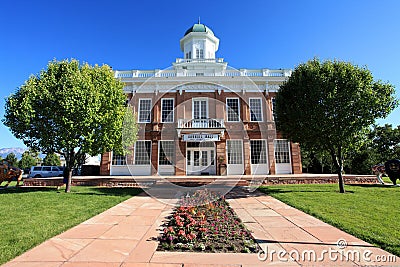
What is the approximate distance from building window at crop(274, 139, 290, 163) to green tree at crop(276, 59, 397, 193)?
8089 millimetres

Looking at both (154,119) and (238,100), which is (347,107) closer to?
(238,100)

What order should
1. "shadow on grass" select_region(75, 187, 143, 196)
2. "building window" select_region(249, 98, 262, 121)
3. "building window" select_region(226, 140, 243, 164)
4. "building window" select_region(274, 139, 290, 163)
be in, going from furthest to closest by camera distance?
"building window" select_region(249, 98, 262, 121) → "building window" select_region(274, 139, 290, 163) → "building window" select_region(226, 140, 243, 164) → "shadow on grass" select_region(75, 187, 143, 196)

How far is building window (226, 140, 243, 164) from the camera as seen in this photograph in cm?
1862

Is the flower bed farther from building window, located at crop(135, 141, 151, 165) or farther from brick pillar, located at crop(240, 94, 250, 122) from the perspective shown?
brick pillar, located at crop(240, 94, 250, 122)

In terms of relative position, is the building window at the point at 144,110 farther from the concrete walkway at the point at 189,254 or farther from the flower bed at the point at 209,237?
the flower bed at the point at 209,237

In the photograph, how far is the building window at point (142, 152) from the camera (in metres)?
18.8

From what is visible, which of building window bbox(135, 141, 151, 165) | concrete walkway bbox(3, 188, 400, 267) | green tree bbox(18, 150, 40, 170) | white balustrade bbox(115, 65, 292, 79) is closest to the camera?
concrete walkway bbox(3, 188, 400, 267)

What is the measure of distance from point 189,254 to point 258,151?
16.5 meters

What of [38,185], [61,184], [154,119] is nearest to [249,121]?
[154,119]

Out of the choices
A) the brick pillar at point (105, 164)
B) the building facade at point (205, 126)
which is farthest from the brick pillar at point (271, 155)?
the brick pillar at point (105, 164)

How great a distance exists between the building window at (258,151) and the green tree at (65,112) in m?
12.0

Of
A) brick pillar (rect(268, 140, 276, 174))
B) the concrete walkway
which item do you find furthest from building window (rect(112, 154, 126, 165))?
the concrete walkway

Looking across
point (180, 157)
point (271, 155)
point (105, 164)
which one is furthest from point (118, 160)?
point (271, 155)

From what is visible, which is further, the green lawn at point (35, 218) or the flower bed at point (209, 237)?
the green lawn at point (35, 218)
